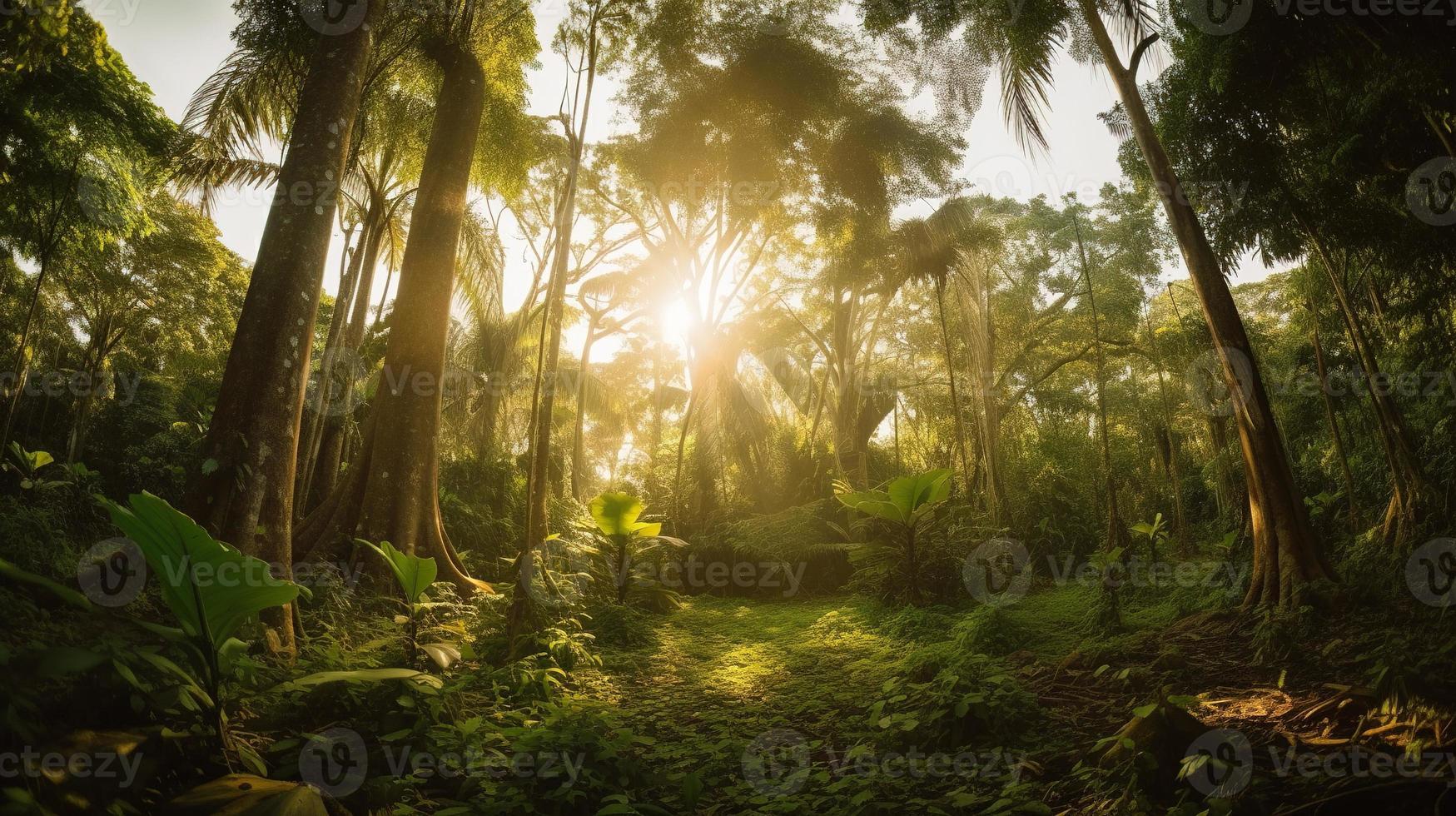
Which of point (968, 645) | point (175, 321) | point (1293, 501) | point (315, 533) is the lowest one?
point (968, 645)

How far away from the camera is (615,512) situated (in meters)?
7.59

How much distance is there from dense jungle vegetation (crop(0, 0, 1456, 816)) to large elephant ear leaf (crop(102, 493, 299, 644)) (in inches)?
0.6

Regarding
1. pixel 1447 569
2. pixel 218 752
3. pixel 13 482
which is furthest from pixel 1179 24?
pixel 13 482

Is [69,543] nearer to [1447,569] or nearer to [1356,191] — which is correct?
[1447,569]

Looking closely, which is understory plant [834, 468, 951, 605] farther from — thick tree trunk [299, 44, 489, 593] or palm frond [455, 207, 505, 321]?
palm frond [455, 207, 505, 321]

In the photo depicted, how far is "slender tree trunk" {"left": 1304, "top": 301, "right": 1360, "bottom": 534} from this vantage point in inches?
279

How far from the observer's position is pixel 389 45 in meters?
7.92

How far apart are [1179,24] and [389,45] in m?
9.17

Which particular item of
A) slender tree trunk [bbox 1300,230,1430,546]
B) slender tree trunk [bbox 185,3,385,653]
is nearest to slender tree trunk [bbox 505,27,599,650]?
slender tree trunk [bbox 185,3,385,653]

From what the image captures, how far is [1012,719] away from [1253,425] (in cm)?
363

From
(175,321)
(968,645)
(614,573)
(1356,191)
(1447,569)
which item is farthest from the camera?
(175,321)

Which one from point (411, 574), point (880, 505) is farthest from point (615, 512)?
point (411, 574)

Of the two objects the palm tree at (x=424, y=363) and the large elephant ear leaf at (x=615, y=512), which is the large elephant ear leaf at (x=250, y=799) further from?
the large elephant ear leaf at (x=615, y=512)

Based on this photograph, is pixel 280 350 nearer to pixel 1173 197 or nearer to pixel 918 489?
pixel 918 489
